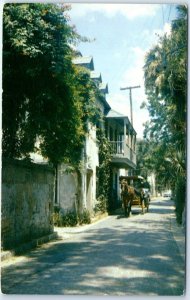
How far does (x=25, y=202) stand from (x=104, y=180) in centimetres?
758

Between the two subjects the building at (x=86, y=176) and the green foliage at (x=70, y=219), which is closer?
the green foliage at (x=70, y=219)

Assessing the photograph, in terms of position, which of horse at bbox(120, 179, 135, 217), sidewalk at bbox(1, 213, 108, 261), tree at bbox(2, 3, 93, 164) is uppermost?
tree at bbox(2, 3, 93, 164)

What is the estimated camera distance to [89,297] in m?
6.69

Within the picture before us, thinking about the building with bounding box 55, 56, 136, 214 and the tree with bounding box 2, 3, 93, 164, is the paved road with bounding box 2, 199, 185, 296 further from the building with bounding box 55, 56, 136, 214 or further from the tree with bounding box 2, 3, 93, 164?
the building with bounding box 55, 56, 136, 214

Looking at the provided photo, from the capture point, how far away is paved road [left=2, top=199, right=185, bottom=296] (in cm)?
701

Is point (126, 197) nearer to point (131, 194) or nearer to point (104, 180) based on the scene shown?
point (131, 194)

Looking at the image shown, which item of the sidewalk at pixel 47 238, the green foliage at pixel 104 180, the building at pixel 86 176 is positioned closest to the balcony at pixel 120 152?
the building at pixel 86 176

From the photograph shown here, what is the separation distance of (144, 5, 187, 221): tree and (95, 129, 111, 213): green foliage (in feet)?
20.3

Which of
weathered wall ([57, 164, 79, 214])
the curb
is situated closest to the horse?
weathered wall ([57, 164, 79, 214])

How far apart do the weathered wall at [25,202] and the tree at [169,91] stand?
126 inches

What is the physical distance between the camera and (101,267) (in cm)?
845

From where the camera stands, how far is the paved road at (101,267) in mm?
7012

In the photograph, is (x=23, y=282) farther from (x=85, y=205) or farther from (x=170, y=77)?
(x=85, y=205)

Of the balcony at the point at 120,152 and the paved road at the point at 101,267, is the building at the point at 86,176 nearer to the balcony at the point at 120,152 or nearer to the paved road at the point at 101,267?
the balcony at the point at 120,152
